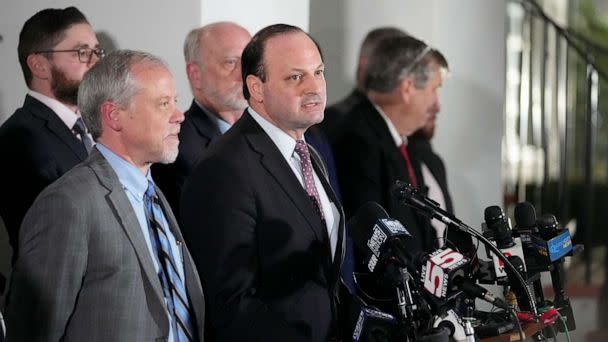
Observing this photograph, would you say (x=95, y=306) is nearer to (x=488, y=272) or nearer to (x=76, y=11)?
(x=488, y=272)

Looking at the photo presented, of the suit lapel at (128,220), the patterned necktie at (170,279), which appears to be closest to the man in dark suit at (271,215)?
the patterned necktie at (170,279)

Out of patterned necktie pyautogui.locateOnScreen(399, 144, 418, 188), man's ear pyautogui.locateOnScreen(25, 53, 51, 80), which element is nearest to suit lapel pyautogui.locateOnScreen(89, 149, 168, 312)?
man's ear pyautogui.locateOnScreen(25, 53, 51, 80)

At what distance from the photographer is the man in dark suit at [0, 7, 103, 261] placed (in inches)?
144

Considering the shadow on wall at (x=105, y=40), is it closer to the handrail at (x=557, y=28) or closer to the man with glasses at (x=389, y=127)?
the man with glasses at (x=389, y=127)

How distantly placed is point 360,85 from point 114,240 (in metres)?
2.46

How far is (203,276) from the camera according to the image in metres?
3.13

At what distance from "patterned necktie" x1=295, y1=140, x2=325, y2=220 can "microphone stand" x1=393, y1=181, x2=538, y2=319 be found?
0.63 meters

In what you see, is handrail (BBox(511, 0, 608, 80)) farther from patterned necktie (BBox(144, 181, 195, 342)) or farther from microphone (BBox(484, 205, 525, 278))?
patterned necktie (BBox(144, 181, 195, 342))

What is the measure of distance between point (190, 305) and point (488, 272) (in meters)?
0.84

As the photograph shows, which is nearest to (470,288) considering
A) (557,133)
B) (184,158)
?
(184,158)

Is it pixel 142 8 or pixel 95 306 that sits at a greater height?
pixel 142 8

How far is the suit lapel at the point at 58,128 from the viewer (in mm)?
3729

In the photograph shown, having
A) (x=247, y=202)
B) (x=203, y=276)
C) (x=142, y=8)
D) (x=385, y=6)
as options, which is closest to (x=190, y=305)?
(x=203, y=276)

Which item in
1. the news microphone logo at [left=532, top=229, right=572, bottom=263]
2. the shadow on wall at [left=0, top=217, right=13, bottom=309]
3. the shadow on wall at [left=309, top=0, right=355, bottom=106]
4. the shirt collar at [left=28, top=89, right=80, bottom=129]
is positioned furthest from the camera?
the shadow on wall at [left=309, top=0, right=355, bottom=106]
